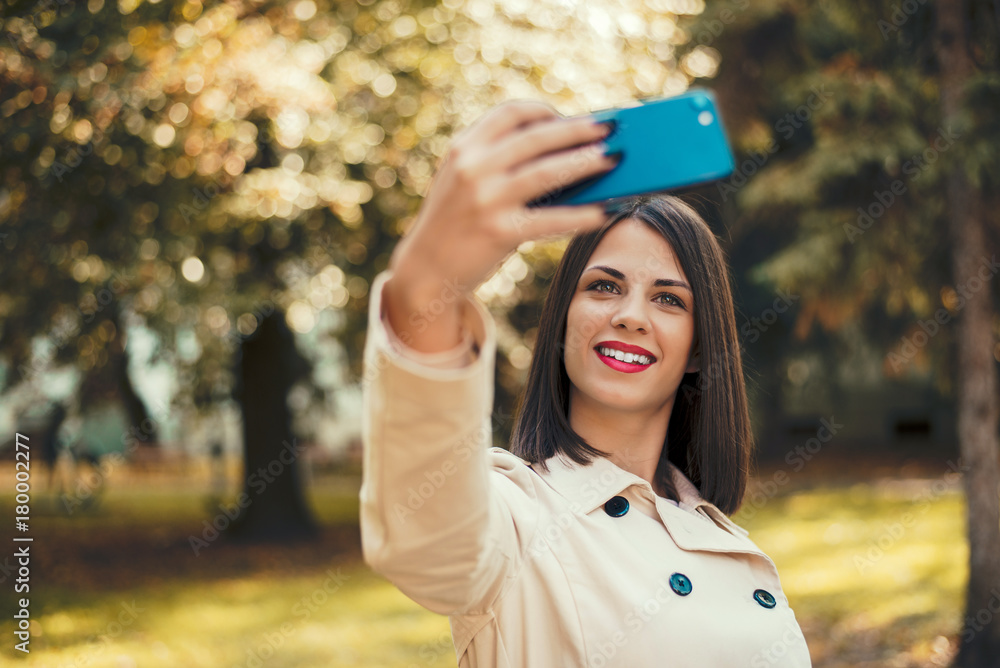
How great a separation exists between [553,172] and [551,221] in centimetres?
6

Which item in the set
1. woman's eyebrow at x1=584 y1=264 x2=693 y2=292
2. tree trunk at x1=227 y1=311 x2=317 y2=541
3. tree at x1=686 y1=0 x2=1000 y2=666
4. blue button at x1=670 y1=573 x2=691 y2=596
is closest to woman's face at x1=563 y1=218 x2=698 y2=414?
woman's eyebrow at x1=584 y1=264 x2=693 y2=292

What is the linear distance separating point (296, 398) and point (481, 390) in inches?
535

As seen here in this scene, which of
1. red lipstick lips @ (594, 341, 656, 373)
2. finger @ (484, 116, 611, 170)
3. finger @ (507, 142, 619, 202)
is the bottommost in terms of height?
red lipstick lips @ (594, 341, 656, 373)

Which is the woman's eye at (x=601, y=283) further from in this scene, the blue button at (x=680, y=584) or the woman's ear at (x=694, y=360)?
the blue button at (x=680, y=584)

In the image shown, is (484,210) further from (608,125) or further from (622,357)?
(622,357)

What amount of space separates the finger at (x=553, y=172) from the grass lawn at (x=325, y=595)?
6.43 metres

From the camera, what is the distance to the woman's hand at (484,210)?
3.13 feet

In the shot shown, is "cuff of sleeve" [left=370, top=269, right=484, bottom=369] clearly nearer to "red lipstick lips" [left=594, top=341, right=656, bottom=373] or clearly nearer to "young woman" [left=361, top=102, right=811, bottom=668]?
"young woman" [left=361, top=102, right=811, bottom=668]

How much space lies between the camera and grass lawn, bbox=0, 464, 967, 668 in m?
6.89

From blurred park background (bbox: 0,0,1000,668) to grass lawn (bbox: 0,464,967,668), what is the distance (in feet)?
0.16

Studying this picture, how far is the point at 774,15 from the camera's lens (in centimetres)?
806

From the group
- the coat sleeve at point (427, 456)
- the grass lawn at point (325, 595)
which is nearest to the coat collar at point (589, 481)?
the coat sleeve at point (427, 456)

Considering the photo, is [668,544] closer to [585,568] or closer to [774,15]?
[585,568]

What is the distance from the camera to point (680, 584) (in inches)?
66.1
